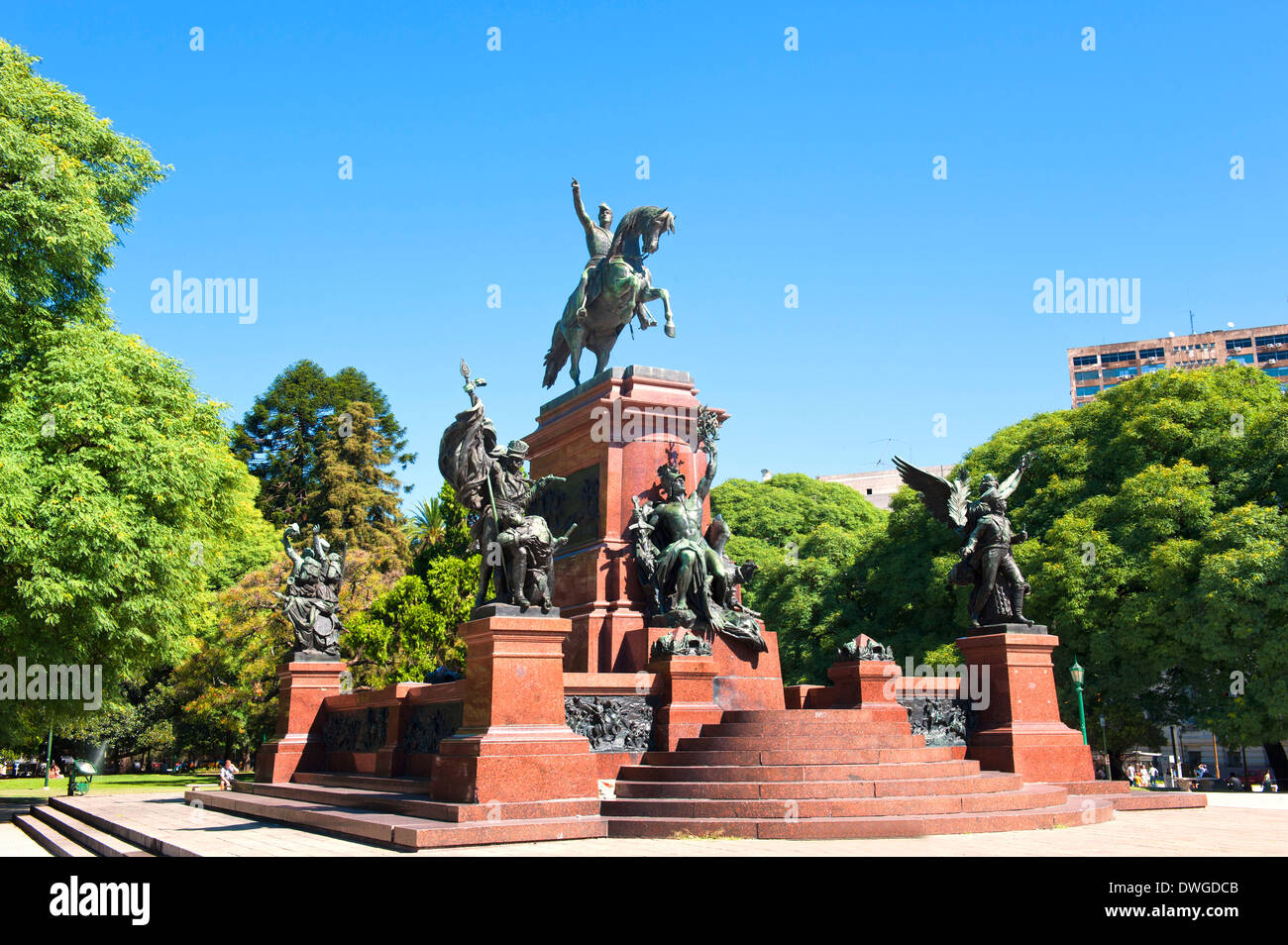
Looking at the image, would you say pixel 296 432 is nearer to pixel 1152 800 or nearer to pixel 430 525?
pixel 430 525

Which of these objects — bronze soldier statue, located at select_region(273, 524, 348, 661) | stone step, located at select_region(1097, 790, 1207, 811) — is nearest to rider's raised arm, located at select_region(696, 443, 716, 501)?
stone step, located at select_region(1097, 790, 1207, 811)

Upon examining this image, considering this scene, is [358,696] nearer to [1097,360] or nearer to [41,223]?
[41,223]

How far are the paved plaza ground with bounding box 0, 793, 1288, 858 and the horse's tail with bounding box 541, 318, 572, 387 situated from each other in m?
9.39

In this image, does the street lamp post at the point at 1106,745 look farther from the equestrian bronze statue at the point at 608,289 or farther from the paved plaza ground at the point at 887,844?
the equestrian bronze statue at the point at 608,289

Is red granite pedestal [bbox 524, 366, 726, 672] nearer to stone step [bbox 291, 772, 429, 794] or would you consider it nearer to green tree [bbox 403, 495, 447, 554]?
stone step [bbox 291, 772, 429, 794]

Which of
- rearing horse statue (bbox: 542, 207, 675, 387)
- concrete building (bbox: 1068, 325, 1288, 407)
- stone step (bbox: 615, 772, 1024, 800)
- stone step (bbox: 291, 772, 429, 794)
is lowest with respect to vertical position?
stone step (bbox: 291, 772, 429, 794)

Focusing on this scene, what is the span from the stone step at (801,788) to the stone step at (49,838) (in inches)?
268

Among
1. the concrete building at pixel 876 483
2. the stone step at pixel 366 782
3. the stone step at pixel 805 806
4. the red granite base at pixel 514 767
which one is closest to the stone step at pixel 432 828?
the red granite base at pixel 514 767

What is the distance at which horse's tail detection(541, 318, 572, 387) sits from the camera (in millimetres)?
19967

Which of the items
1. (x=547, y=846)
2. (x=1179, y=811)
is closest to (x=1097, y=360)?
(x=1179, y=811)

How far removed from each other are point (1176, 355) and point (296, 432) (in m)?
88.7

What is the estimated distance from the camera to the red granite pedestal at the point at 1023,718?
50.8 feet

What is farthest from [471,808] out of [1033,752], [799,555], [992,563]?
[799,555]
